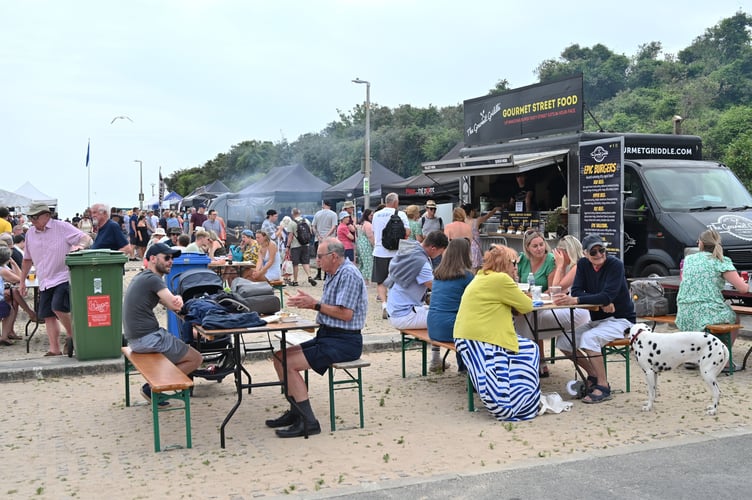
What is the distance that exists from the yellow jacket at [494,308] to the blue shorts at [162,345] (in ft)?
7.67

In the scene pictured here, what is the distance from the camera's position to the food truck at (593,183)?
11602 millimetres

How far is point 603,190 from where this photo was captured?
12.1 meters

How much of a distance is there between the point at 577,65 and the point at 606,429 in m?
63.1

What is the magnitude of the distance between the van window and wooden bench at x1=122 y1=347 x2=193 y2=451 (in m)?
8.03

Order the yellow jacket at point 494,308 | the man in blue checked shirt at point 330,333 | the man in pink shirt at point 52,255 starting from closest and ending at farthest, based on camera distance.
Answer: the man in blue checked shirt at point 330,333 < the yellow jacket at point 494,308 < the man in pink shirt at point 52,255

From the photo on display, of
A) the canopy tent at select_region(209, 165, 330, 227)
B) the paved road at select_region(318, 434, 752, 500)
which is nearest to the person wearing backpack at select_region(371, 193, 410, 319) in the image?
the paved road at select_region(318, 434, 752, 500)

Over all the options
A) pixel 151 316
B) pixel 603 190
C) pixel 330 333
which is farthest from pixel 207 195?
pixel 330 333

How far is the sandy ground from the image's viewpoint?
5.15 metres

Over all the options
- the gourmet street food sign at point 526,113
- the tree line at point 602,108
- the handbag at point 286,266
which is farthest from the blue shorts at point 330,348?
the tree line at point 602,108

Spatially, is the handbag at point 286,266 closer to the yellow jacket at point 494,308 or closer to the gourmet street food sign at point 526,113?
Result: the gourmet street food sign at point 526,113

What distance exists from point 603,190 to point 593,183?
0.23 meters

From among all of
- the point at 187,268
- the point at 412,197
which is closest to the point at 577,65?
the point at 412,197

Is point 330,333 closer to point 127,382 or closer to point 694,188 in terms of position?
point 127,382

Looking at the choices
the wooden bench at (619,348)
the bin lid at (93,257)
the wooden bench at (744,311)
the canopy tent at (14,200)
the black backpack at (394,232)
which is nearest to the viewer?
the wooden bench at (619,348)
